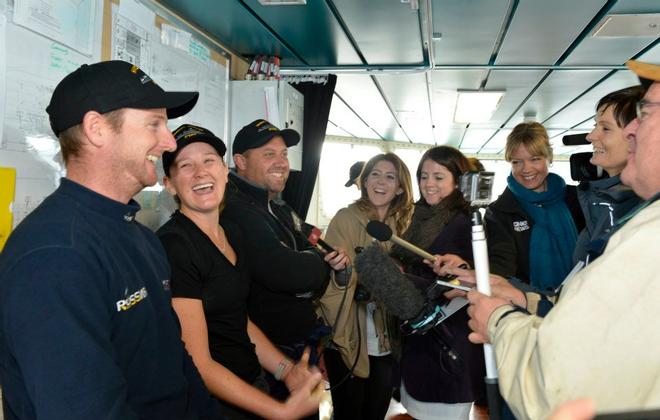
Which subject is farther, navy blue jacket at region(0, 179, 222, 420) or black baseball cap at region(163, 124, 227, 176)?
black baseball cap at region(163, 124, 227, 176)

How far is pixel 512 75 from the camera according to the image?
4.39 metres

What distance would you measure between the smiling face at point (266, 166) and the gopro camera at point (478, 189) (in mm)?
1000

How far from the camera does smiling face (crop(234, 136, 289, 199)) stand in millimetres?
2188

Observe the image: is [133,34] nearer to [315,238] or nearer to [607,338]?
[315,238]

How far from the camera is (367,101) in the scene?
5.59m

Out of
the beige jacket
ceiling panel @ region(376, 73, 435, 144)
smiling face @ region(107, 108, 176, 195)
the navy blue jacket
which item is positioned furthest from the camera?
ceiling panel @ region(376, 73, 435, 144)

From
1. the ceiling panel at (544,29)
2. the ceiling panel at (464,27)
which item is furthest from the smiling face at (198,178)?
the ceiling panel at (544,29)

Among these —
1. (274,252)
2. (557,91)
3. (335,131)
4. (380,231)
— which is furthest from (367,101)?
(274,252)

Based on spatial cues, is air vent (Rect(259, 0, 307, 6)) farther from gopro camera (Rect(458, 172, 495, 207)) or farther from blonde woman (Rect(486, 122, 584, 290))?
gopro camera (Rect(458, 172, 495, 207))

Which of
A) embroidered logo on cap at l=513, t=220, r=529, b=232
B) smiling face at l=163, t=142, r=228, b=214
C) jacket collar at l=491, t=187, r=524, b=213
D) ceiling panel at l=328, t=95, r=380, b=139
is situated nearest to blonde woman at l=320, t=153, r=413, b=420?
jacket collar at l=491, t=187, r=524, b=213

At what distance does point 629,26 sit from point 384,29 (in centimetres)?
150

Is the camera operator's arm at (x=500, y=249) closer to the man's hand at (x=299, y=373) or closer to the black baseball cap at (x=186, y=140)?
the man's hand at (x=299, y=373)

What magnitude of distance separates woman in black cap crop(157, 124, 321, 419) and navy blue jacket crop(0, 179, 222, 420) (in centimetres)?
23

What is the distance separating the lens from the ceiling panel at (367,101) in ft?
15.2
